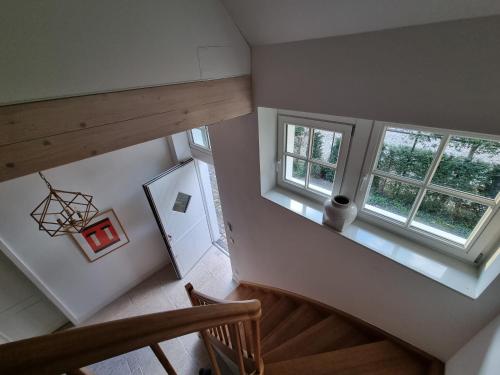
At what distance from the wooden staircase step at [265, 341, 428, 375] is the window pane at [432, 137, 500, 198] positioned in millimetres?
1143

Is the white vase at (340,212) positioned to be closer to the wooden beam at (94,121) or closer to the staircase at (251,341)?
the staircase at (251,341)

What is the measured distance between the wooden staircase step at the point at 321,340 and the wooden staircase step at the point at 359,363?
18 cm

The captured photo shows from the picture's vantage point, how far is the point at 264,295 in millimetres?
2312

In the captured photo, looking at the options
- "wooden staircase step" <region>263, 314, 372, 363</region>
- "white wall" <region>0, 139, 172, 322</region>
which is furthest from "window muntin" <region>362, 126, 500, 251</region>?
"white wall" <region>0, 139, 172, 322</region>

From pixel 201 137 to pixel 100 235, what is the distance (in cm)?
170

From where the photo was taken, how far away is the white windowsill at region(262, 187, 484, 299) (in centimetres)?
102

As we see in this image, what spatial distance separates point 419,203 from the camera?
3.75ft

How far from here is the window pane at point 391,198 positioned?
1.18m

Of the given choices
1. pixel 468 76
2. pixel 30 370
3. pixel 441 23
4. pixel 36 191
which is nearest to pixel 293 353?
pixel 30 370

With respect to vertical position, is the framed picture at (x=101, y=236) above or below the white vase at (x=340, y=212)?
below

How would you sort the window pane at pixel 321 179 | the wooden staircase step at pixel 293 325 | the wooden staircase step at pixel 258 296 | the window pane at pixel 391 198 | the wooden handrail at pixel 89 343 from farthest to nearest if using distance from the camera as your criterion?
the wooden staircase step at pixel 258 296 < the wooden staircase step at pixel 293 325 < the window pane at pixel 321 179 < the window pane at pixel 391 198 < the wooden handrail at pixel 89 343

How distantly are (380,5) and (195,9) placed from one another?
0.81 metres

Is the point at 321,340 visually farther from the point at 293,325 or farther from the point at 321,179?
the point at 321,179

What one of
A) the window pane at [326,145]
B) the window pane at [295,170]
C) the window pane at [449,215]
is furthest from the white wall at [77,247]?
the window pane at [449,215]
